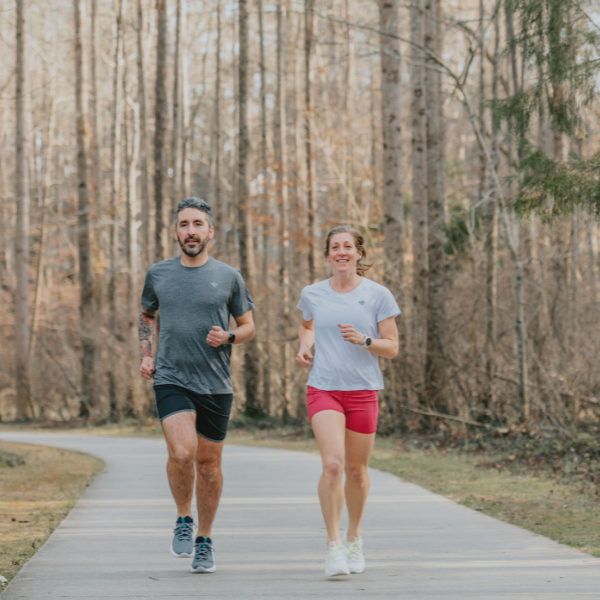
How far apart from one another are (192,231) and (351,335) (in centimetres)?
124

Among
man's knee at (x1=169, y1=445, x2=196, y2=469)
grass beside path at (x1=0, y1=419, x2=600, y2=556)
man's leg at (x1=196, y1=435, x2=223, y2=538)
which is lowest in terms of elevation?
grass beside path at (x1=0, y1=419, x2=600, y2=556)

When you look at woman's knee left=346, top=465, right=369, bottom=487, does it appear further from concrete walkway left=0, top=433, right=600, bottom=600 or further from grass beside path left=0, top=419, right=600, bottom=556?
grass beside path left=0, top=419, right=600, bottom=556

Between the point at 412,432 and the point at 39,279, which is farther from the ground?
the point at 39,279

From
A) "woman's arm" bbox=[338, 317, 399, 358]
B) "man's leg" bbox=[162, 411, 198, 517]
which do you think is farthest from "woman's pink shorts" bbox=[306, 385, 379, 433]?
"man's leg" bbox=[162, 411, 198, 517]

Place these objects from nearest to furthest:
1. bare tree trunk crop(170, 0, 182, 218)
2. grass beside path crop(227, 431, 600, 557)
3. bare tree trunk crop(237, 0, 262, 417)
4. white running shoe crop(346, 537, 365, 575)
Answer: white running shoe crop(346, 537, 365, 575) → grass beside path crop(227, 431, 600, 557) → bare tree trunk crop(237, 0, 262, 417) → bare tree trunk crop(170, 0, 182, 218)

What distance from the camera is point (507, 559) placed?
20.4 ft

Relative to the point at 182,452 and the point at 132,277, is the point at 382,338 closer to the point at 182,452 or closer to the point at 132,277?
the point at 182,452

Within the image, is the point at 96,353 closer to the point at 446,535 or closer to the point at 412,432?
the point at 412,432

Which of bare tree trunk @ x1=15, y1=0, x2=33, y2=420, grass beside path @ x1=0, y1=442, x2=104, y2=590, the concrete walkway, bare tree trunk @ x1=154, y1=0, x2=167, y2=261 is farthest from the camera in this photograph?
bare tree trunk @ x1=15, y1=0, x2=33, y2=420

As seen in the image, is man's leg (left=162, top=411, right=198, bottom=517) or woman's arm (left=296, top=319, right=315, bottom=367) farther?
woman's arm (left=296, top=319, right=315, bottom=367)

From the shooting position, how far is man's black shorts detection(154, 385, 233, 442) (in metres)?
5.75

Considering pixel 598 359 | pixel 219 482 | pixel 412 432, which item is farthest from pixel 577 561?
pixel 412 432

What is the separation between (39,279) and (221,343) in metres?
28.0

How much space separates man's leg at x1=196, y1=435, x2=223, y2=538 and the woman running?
0.69 meters
